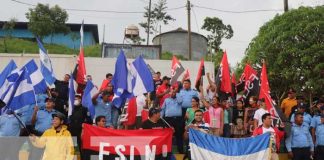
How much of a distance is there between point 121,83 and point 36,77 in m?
2.19

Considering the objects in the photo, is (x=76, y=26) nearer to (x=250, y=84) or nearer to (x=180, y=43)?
(x=180, y=43)

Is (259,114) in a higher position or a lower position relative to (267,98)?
lower

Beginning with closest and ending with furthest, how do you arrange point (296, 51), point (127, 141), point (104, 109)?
point (127, 141)
point (104, 109)
point (296, 51)

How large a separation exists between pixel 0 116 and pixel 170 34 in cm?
2912

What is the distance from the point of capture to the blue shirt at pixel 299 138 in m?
11.3

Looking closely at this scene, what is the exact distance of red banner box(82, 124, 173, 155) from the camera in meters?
9.23

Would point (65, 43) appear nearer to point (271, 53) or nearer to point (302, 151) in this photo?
point (271, 53)

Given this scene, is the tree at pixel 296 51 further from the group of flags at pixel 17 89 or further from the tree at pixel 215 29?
the tree at pixel 215 29

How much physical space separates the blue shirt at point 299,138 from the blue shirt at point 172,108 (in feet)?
8.74

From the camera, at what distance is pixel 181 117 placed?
11383mm

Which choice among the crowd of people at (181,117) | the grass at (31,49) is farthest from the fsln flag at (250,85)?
the grass at (31,49)

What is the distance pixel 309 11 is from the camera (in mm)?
20797

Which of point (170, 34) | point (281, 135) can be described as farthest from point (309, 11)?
point (170, 34)

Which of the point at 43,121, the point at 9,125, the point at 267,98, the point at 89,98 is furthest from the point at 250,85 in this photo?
the point at 9,125
